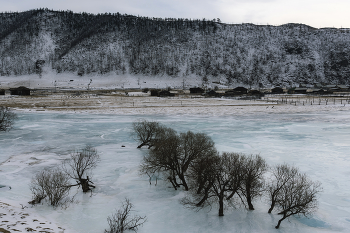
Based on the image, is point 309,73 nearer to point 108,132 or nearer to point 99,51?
point 99,51

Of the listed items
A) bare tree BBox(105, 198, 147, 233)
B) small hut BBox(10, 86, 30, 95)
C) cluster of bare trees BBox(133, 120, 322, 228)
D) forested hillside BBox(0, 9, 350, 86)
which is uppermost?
forested hillside BBox(0, 9, 350, 86)

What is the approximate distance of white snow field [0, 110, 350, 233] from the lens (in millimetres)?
11906

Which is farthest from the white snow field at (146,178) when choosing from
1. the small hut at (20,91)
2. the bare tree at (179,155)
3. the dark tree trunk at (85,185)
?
the small hut at (20,91)

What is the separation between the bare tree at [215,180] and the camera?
1302 centimetres

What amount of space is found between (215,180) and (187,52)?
543 ft

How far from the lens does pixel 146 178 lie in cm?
1747

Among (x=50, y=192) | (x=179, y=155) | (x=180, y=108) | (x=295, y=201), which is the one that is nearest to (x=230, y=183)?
(x=295, y=201)

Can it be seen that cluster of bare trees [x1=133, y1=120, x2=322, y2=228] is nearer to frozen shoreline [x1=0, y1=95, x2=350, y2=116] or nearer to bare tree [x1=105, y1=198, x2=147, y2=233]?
bare tree [x1=105, y1=198, x2=147, y2=233]

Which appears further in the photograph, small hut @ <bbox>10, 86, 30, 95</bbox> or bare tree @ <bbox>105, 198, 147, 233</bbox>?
small hut @ <bbox>10, 86, 30, 95</bbox>

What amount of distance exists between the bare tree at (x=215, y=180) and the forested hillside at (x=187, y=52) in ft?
449

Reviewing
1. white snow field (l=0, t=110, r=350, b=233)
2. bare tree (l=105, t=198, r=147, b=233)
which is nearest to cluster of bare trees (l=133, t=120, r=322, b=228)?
white snow field (l=0, t=110, r=350, b=233)

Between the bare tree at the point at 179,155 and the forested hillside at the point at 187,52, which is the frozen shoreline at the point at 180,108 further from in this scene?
the forested hillside at the point at 187,52

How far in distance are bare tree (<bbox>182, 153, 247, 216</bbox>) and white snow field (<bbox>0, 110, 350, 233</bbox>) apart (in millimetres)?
588

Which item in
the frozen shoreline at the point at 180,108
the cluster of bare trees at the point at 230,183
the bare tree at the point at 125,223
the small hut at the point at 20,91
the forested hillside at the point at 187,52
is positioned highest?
the forested hillside at the point at 187,52
